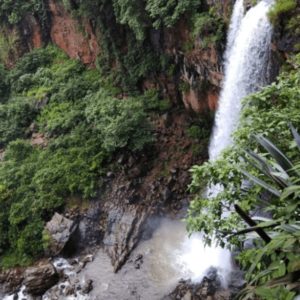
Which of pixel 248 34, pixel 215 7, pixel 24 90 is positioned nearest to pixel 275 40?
pixel 248 34

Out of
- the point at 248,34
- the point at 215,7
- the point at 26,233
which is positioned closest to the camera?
the point at 248,34

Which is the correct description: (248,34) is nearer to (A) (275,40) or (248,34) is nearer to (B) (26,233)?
(A) (275,40)

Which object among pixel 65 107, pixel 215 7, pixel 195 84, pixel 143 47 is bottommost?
A: pixel 65 107

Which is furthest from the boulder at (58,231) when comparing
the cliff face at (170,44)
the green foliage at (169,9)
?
the green foliage at (169,9)

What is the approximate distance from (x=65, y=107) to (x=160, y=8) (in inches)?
268

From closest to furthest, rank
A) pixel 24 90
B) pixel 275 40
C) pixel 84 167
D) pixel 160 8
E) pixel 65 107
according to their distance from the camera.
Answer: pixel 275 40
pixel 160 8
pixel 84 167
pixel 65 107
pixel 24 90

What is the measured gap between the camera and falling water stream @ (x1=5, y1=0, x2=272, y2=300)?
29.0 feet

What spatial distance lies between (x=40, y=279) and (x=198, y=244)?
4854mm

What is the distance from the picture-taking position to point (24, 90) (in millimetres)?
18750

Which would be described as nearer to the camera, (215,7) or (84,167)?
(215,7)

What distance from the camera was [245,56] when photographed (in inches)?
360

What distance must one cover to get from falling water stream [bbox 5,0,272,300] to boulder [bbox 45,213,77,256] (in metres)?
1.22

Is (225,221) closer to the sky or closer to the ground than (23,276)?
closer to the sky

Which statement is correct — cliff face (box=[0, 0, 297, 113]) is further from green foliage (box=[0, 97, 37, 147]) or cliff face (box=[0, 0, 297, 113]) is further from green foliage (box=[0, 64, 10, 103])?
green foliage (box=[0, 97, 37, 147])
